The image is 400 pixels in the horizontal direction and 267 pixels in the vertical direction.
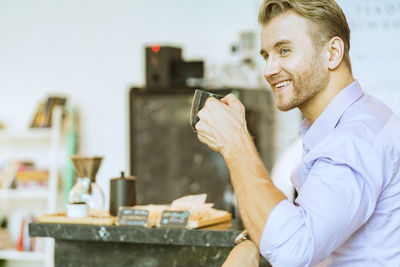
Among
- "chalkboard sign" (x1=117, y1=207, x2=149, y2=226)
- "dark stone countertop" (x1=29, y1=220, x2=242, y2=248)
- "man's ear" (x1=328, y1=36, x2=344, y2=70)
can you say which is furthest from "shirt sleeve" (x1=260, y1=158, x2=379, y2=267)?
"chalkboard sign" (x1=117, y1=207, x2=149, y2=226)

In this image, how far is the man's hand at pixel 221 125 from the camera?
4.21 ft

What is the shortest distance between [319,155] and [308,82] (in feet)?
0.73

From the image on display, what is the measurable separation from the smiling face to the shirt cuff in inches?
12.9

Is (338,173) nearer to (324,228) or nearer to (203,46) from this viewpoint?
(324,228)

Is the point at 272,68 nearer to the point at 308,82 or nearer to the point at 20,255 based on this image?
the point at 308,82

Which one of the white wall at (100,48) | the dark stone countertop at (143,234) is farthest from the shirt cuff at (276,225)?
the white wall at (100,48)

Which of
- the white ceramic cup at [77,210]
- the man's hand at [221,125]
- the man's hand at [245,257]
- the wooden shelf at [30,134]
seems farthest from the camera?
the wooden shelf at [30,134]

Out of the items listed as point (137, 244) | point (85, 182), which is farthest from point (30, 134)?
point (137, 244)

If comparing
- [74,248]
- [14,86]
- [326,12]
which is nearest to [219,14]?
[14,86]

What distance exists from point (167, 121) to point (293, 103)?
3.15 m

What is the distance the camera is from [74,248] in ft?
7.37

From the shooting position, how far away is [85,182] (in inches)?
89.3

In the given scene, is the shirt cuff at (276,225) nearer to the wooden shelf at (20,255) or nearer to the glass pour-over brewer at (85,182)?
the glass pour-over brewer at (85,182)

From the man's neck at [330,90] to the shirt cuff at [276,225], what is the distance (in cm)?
33
